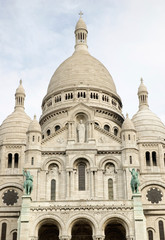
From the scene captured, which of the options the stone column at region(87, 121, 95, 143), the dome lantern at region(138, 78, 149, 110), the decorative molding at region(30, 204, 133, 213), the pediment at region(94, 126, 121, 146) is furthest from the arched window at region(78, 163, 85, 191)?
the dome lantern at region(138, 78, 149, 110)

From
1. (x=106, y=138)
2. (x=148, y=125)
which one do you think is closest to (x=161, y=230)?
(x=106, y=138)

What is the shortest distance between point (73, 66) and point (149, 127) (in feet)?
56.9

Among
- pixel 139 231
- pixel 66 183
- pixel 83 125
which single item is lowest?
pixel 139 231

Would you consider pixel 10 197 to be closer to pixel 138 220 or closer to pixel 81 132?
pixel 81 132

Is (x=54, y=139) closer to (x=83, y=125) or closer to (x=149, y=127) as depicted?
(x=83, y=125)

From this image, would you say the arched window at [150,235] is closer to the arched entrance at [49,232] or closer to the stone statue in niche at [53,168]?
the arched entrance at [49,232]

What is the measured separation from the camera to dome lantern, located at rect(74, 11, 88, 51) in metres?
81.8

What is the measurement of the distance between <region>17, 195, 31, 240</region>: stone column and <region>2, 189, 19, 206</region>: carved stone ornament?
11.2 meters

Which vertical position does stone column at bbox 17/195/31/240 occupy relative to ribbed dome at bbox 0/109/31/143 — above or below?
below

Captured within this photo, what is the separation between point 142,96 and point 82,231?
2734 cm

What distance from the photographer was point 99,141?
56.4 metres

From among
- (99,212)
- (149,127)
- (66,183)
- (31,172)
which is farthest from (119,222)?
(149,127)

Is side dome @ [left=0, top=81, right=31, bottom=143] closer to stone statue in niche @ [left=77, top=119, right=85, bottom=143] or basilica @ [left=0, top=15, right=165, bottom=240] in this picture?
basilica @ [left=0, top=15, right=165, bottom=240]

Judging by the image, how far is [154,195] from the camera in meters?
58.1
